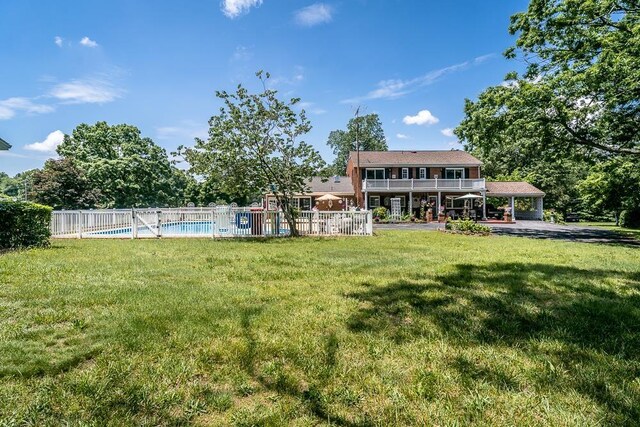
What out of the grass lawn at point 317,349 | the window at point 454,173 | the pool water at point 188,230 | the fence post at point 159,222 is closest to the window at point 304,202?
the window at point 454,173

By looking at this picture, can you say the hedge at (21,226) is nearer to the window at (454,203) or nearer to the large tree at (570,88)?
the large tree at (570,88)

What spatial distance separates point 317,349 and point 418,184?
2975 centimetres

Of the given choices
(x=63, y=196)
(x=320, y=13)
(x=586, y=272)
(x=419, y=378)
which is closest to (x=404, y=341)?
(x=419, y=378)

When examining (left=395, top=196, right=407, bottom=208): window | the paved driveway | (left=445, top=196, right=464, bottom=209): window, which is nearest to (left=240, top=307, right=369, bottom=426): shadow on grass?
the paved driveway

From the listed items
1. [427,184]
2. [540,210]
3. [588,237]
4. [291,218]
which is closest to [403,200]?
[427,184]

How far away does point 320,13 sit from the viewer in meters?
12.7

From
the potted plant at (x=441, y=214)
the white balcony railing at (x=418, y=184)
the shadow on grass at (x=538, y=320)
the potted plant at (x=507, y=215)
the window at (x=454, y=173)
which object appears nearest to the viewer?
the shadow on grass at (x=538, y=320)

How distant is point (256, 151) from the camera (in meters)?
14.9

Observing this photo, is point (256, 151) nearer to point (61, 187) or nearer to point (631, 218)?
point (61, 187)

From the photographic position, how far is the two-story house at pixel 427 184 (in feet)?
102

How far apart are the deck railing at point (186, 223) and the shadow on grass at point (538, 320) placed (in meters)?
9.27

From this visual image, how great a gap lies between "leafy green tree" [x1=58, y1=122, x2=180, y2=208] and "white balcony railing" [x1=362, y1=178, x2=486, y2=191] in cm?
2607

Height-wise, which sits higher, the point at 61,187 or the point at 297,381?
the point at 61,187

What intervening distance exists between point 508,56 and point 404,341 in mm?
17978
